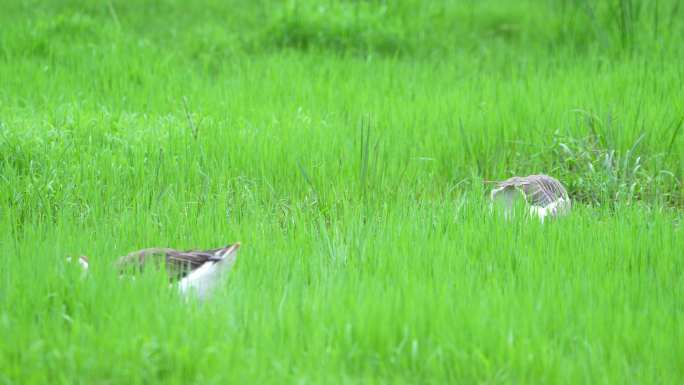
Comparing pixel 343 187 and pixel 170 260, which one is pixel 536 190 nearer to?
pixel 343 187

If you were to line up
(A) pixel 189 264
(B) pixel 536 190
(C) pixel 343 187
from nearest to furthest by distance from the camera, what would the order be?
1. (A) pixel 189 264
2. (B) pixel 536 190
3. (C) pixel 343 187

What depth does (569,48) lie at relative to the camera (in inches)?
288

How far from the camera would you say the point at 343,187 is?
4715 millimetres

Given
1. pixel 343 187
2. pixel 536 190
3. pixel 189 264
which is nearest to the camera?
pixel 189 264

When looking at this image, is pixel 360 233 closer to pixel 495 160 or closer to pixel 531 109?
pixel 495 160

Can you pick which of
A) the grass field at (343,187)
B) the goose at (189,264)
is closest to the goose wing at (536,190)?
the grass field at (343,187)

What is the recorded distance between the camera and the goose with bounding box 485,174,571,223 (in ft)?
14.1

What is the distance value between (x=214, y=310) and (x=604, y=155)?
9.36 feet

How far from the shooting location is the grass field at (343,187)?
2994mm

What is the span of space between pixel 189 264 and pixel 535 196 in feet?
6.20

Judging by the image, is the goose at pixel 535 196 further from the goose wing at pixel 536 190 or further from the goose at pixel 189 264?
the goose at pixel 189 264

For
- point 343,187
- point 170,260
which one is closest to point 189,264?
point 170,260

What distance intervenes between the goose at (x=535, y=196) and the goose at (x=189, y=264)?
1552 mm

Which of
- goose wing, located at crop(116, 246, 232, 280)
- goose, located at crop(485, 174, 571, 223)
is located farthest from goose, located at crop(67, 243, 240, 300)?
goose, located at crop(485, 174, 571, 223)
